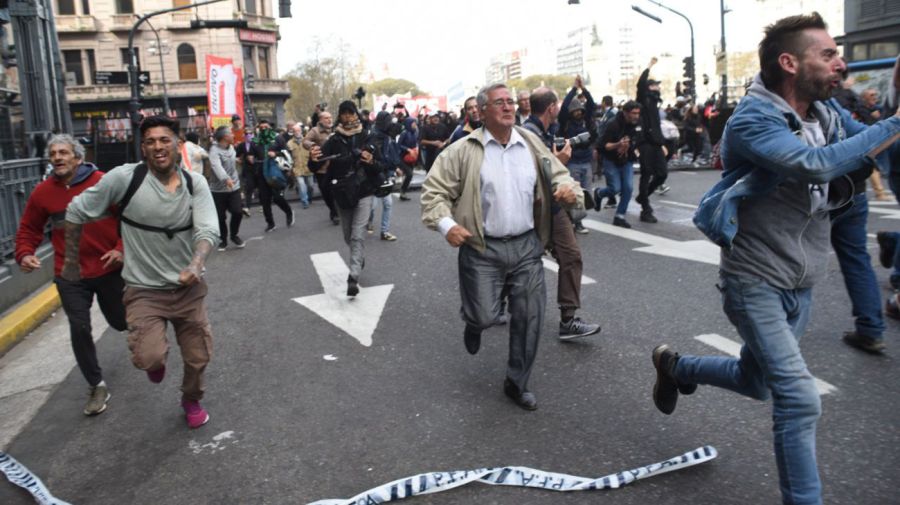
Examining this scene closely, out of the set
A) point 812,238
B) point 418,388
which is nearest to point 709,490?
point 812,238

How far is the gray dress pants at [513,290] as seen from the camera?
4059mm

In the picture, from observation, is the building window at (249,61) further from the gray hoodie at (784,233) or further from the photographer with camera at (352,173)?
the gray hoodie at (784,233)

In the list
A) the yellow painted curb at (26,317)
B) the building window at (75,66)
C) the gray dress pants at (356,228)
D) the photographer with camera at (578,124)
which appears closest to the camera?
the yellow painted curb at (26,317)

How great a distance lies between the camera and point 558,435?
3705 mm

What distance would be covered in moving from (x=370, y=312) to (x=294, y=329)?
73 centimetres

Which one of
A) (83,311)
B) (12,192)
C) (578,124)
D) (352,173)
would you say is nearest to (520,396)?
(83,311)

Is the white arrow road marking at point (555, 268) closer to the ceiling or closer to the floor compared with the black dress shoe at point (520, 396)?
closer to the ceiling

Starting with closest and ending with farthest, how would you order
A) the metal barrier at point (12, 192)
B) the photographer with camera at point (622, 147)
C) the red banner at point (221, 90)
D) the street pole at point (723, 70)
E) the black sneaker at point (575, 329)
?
the black sneaker at point (575, 329)
the metal barrier at point (12, 192)
the photographer with camera at point (622, 147)
the red banner at point (221, 90)
the street pole at point (723, 70)

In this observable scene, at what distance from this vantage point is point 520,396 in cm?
413

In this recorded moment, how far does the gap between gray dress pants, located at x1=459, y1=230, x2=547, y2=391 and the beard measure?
183 cm

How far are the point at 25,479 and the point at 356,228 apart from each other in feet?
14.0

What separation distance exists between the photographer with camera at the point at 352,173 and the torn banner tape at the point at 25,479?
369 centimetres

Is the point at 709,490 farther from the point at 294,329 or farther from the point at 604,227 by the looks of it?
the point at 604,227

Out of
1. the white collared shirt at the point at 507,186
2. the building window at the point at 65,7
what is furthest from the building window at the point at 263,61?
the white collared shirt at the point at 507,186
